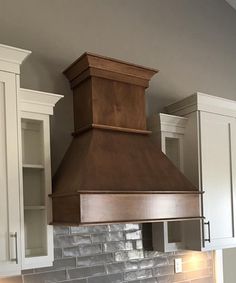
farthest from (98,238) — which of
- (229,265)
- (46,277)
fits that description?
(229,265)

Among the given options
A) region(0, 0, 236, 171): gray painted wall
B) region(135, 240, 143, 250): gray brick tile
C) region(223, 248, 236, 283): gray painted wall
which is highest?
region(0, 0, 236, 171): gray painted wall

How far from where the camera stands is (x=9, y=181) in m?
1.97

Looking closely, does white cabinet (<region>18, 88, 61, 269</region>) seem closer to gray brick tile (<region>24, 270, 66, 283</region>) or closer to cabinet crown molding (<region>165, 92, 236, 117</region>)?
gray brick tile (<region>24, 270, 66, 283</region>)

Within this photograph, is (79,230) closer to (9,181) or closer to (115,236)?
(115,236)

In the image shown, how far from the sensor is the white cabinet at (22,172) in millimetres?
1959

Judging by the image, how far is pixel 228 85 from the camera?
3613mm

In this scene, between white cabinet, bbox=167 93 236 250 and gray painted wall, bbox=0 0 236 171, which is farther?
white cabinet, bbox=167 93 236 250

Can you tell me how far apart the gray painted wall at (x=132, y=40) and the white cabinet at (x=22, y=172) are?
0.78ft

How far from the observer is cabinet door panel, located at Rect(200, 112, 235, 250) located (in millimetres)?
2797

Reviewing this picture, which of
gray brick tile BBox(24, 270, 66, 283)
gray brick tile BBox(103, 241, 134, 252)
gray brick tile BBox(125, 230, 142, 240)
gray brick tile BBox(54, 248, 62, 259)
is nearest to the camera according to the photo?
gray brick tile BBox(24, 270, 66, 283)

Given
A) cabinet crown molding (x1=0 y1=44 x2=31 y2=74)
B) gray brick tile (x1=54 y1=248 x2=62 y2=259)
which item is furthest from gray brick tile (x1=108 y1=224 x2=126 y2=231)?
cabinet crown molding (x1=0 y1=44 x2=31 y2=74)

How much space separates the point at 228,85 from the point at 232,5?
783mm

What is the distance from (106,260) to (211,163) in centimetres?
103

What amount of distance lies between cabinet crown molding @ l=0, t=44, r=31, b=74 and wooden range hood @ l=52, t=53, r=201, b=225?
1.47 feet
